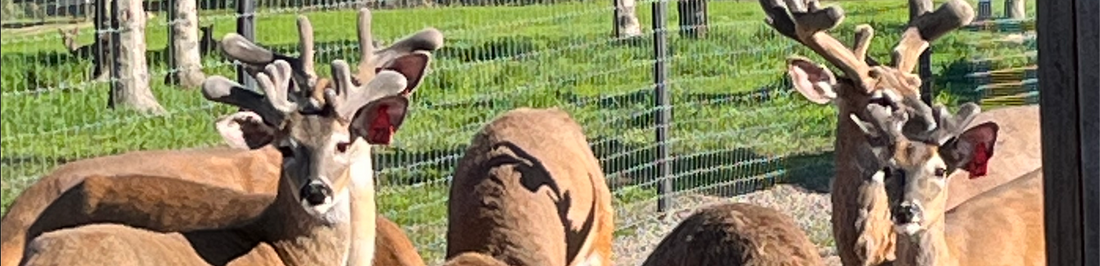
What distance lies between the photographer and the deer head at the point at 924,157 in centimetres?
600

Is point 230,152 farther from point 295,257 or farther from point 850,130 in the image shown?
point 850,130

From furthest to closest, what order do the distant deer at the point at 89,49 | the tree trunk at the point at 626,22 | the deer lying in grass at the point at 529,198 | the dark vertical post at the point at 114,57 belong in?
1. the tree trunk at the point at 626,22
2. the distant deer at the point at 89,49
3. the dark vertical post at the point at 114,57
4. the deer lying in grass at the point at 529,198

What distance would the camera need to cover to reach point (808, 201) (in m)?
11.3

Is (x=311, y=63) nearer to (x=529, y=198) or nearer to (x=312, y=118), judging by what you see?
(x=312, y=118)

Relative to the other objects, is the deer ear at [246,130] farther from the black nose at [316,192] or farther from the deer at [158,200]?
the black nose at [316,192]

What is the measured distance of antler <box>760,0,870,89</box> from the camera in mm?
6781

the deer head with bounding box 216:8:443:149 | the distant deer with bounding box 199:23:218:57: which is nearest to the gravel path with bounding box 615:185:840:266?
the distant deer with bounding box 199:23:218:57

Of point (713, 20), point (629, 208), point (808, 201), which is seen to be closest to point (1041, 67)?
point (629, 208)

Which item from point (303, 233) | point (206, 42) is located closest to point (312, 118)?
point (303, 233)

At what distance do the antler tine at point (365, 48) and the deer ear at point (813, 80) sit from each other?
144cm

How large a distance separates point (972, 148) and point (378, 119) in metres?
1.76

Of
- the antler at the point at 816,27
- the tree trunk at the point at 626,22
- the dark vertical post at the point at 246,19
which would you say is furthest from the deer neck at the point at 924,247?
the tree trunk at the point at 626,22

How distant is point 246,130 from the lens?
5852 mm

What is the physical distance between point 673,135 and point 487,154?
11.5 ft
